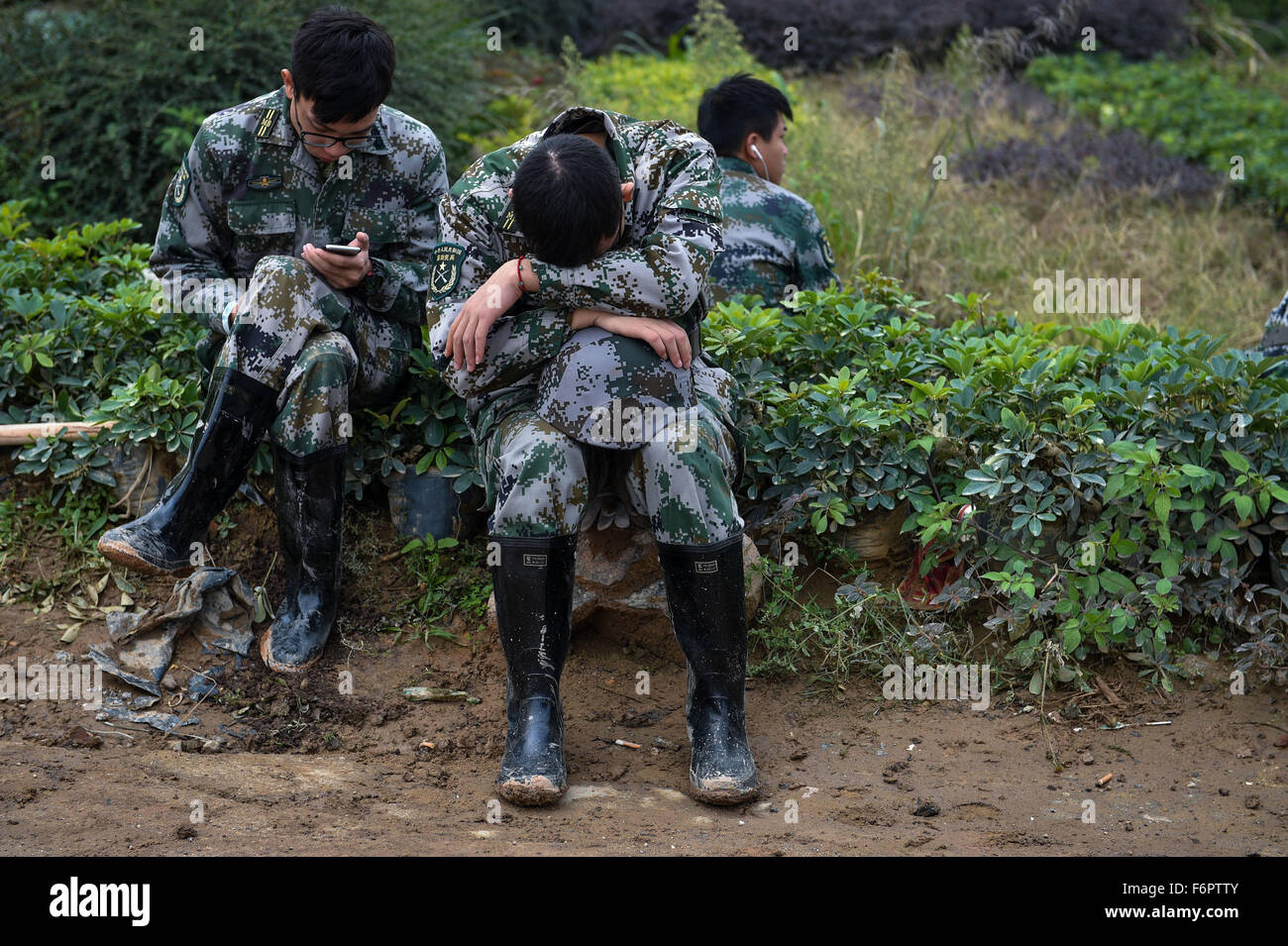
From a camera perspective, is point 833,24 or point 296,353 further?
point 833,24

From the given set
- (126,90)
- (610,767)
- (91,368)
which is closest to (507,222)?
(610,767)

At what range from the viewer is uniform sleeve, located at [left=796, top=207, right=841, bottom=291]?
180 inches

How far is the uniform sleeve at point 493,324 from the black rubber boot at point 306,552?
1.80 ft

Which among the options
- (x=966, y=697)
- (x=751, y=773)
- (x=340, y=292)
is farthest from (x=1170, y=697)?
(x=340, y=292)

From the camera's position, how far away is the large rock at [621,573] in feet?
11.7

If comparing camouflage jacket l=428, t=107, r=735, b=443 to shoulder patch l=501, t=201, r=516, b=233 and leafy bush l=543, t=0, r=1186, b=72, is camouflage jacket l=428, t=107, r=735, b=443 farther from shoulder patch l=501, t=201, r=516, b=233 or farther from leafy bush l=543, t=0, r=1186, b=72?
leafy bush l=543, t=0, r=1186, b=72

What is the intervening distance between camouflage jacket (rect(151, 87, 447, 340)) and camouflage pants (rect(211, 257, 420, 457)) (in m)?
0.15

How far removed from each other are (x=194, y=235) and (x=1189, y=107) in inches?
297

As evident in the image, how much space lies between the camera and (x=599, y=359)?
3.06m

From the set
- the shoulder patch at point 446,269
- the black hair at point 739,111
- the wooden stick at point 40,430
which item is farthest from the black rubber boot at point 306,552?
the black hair at point 739,111

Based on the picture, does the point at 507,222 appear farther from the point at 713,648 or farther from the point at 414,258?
the point at 713,648

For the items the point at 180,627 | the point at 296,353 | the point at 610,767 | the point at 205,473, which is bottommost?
the point at 610,767

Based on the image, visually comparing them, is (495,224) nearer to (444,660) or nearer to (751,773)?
(444,660)

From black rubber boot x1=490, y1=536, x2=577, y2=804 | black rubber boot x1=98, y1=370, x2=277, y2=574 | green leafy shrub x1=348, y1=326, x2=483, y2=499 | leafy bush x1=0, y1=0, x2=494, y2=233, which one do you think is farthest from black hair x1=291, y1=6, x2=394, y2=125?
leafy bush x1=0, y1=0, x2=494, y2=233
